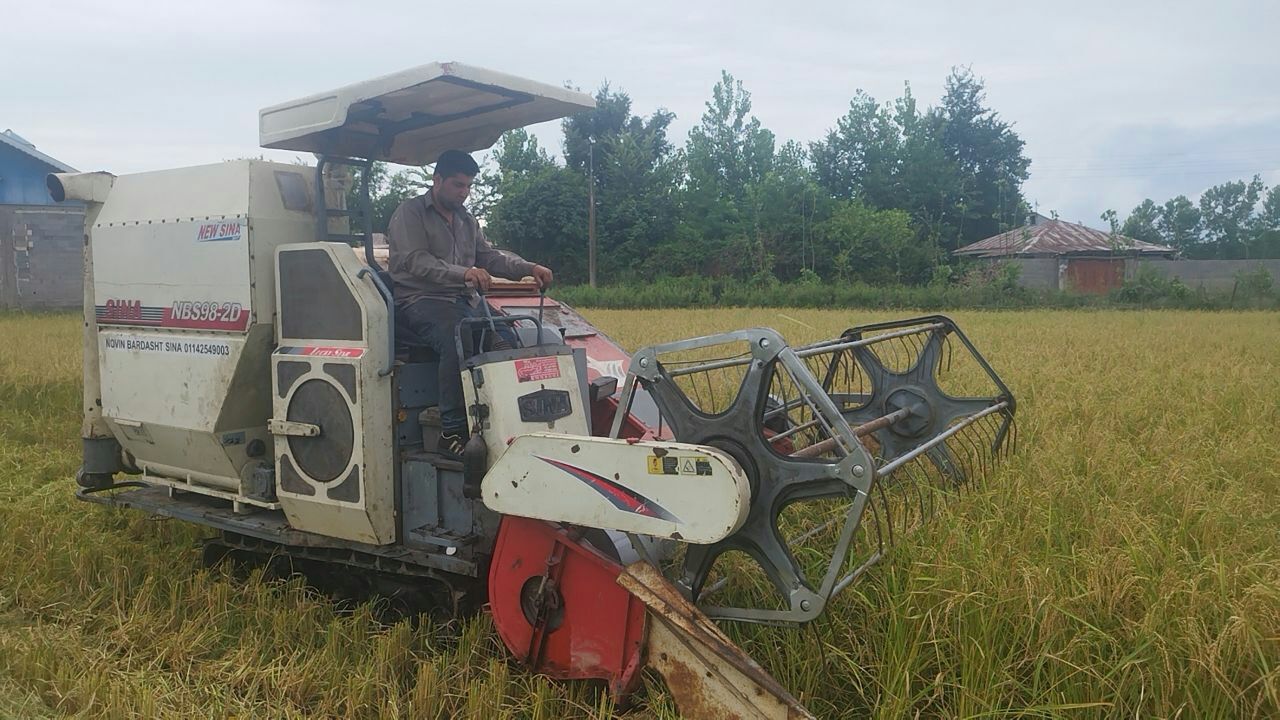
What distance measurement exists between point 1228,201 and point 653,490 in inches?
2998

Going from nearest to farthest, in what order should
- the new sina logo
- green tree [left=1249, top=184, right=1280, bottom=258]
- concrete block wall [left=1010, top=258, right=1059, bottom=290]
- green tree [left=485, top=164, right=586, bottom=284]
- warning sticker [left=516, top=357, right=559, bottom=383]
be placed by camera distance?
1. warning sticker [left=516, top=357, right=559, bottom=383]
2. the new sina logo
3. concrete block wall [left=1010, top=258, right=1059, bottom=290]
4. green tree [left=485, top=164, right=586, bottom=284]
5. green tree [left=1249, top=184, right=1280, bottom=258]

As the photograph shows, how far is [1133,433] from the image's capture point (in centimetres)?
602

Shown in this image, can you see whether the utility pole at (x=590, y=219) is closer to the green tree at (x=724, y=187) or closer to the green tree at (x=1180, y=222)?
the green tree at (x=724, y=187)

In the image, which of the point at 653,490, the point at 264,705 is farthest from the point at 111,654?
the point at 653,490

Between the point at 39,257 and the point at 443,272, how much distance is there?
2464 centimetres

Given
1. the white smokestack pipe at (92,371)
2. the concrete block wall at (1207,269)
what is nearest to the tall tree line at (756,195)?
the concrete block wall at (1207,269)

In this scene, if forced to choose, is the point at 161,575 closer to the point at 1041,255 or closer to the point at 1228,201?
the point at 1041,255

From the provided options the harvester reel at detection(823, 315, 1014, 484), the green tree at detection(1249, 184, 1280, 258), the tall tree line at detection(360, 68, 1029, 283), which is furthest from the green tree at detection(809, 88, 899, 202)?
the harvester reel at detection(823, 315, 1014, 484)

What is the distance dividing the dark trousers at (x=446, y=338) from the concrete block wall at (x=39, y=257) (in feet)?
76.0

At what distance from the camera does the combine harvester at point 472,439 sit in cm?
313

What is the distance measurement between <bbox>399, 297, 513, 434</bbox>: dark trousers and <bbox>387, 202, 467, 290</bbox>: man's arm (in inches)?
4.6

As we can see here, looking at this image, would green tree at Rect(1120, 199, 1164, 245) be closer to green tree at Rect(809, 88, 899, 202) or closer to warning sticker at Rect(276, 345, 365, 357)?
green tree at Rect(809, 88, 899, 202)

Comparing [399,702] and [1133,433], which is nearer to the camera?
[399,702]

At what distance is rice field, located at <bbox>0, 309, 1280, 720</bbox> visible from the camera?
2943 millimetres
